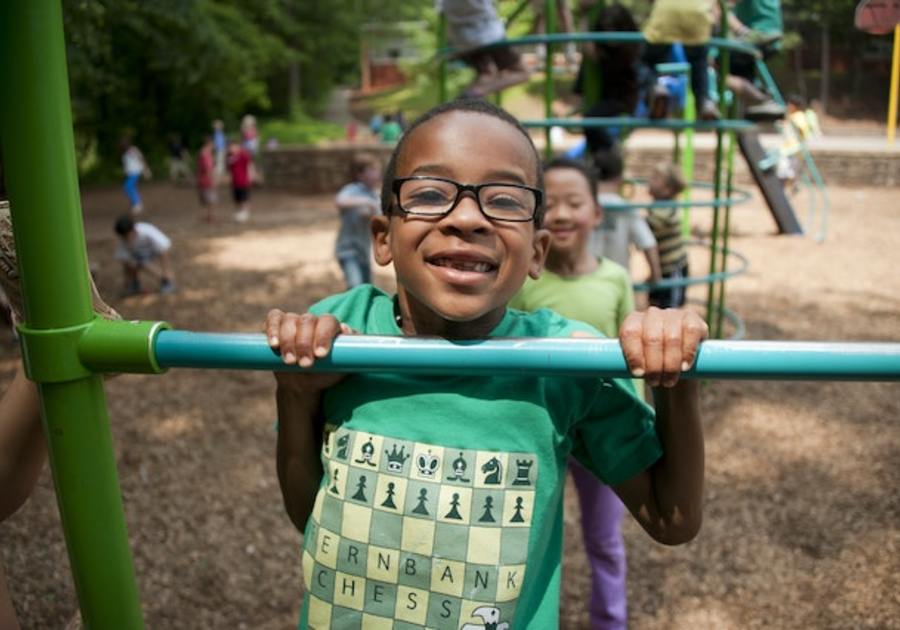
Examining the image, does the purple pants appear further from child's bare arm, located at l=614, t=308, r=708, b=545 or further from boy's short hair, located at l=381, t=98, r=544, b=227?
boy's short hair, located at l=381, t=98, r=544, b=227

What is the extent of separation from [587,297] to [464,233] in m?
1.43

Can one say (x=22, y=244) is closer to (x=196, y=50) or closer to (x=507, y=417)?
(x=507, y=417)

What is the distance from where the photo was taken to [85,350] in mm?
1035

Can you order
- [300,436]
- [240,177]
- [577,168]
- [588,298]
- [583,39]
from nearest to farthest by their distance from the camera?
1. [300,436]
2. [588,298]
3. [577,168]
4. [583,39]
5. [240,177]

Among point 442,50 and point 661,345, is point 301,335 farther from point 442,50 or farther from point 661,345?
point 442,50

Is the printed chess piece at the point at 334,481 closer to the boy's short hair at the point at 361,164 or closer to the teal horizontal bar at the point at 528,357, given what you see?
the teal horizontal bar at the point at 528,357

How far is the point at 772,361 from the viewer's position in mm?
958

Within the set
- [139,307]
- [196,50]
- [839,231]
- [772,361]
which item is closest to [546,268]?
[772,361]

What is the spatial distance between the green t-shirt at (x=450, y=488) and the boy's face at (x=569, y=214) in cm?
139

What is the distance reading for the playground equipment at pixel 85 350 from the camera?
0.95 m

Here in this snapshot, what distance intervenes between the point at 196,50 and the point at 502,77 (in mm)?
11533

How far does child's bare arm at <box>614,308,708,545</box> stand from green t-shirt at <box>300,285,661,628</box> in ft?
0.11

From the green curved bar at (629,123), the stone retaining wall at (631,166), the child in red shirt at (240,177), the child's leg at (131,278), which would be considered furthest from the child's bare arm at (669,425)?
the stone retaining wall at (631,166)

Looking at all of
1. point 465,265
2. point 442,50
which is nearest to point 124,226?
point 442,50
